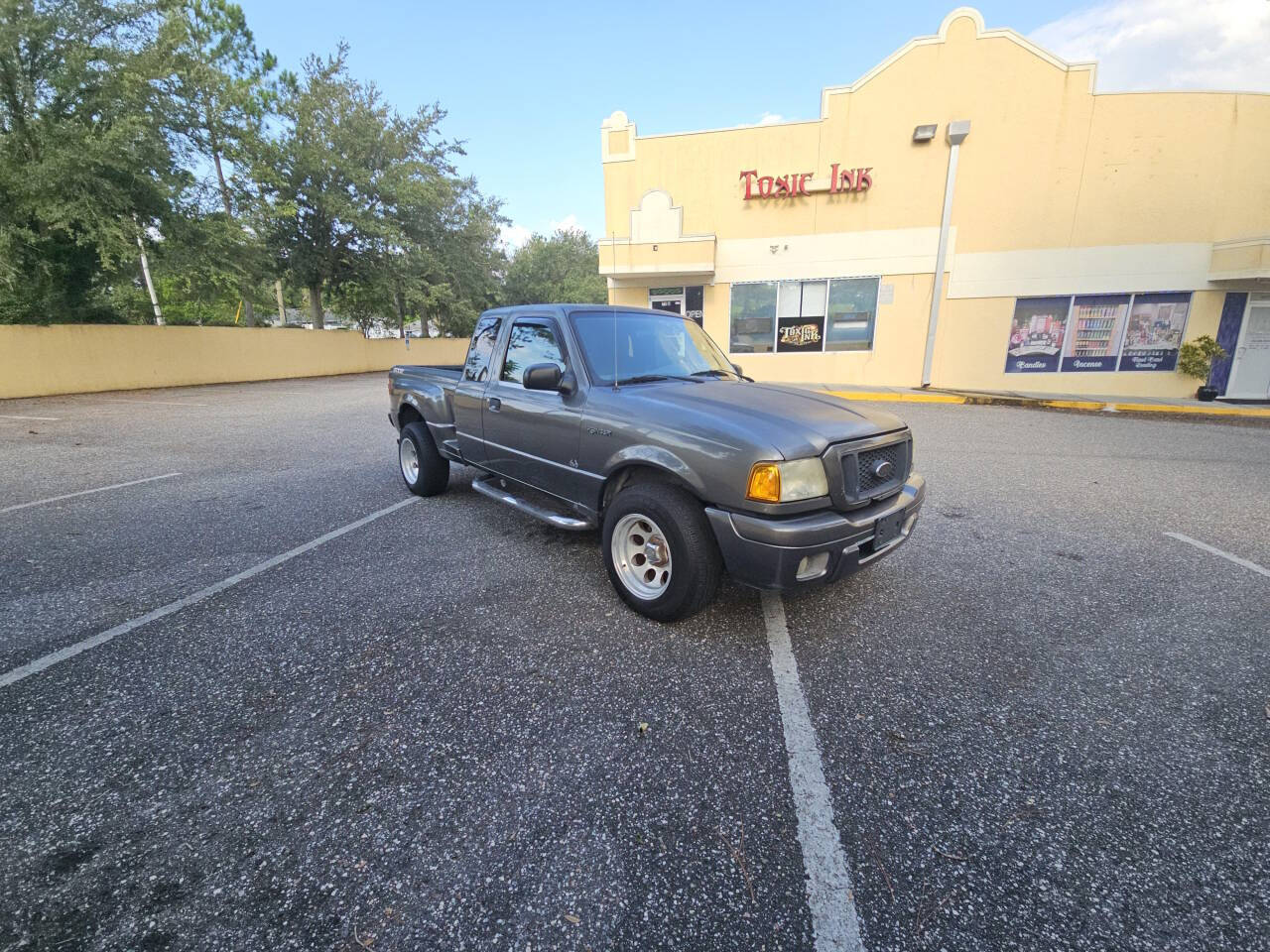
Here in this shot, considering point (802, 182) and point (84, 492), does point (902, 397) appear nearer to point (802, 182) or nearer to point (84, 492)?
point (802, 182)

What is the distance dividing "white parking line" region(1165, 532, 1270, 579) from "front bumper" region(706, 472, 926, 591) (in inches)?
137

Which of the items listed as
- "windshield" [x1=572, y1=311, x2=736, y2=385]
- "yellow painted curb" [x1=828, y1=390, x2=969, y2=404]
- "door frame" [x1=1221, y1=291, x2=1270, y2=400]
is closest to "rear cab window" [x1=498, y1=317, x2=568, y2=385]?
"windshield" [x1=572, y1=311, x2=736, y2=385]

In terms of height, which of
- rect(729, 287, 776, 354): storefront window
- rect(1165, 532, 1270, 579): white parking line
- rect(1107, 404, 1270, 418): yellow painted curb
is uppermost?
Result: rect(729, 287, 776, 354): storefront window

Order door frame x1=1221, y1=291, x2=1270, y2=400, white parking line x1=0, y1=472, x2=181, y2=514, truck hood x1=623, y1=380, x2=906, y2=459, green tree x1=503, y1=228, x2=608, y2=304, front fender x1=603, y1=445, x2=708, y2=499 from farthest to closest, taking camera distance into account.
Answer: green tree x1=503, y1=228, x2=608, y2=304 < door frame x1=1221, y1=291, x2=1270, y2=400 < white parking line x1=0, y1=472, x2=181, y2=514 < front fender x1=603, y1=445, x2=708, y2=499 < truck hood x1=623, y1=380, x2=906, y2=459

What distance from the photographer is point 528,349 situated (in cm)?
422

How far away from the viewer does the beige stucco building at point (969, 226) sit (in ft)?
44.4

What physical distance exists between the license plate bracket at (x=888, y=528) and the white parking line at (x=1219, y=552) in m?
3.15

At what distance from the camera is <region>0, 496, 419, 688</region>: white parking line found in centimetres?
271

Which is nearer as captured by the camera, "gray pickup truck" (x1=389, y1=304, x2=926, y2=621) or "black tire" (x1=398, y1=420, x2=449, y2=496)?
"gray pickup truck" (x1=389, y1=304, x2=926, y2=621)

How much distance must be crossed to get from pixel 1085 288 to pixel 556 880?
18744 mm

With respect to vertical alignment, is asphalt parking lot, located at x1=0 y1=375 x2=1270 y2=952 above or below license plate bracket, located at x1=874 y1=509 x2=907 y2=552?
below

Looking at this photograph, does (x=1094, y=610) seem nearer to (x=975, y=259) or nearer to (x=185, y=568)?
(x=185, y=568)

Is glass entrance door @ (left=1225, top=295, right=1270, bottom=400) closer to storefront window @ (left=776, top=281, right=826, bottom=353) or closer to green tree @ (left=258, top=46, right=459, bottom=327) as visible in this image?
storefront window @ (left=776, top=281, right=826, bottom=353)

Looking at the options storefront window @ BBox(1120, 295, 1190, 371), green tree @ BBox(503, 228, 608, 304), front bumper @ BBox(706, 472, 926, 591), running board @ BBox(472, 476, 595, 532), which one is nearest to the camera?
front bumper @ BBox(706, 472, 926, 591)
